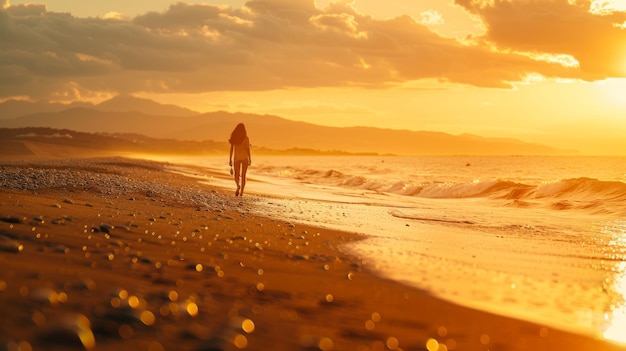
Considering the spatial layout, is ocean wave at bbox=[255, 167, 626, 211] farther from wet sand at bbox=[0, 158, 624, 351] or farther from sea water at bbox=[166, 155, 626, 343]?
wet sand at bbox=[0, 158, 624, 351]

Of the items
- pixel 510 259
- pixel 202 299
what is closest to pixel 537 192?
pixel 510 259

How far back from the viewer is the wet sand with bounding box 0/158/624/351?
3416mm

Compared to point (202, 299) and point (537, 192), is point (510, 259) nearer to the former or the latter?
point (202, 299)

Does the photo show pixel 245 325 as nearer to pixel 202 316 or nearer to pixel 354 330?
pixel 202 316

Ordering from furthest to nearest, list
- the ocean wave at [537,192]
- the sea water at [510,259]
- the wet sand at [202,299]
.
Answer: the ocean wave at [537,192] → the sea water at [510,259] → the wet sand at [202,299]

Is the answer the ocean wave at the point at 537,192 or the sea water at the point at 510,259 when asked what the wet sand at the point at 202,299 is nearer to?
the sea water at the point at 510,259

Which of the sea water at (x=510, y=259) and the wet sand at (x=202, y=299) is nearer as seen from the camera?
the wet sand at (x=202, y=299)

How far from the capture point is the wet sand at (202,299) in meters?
3.42

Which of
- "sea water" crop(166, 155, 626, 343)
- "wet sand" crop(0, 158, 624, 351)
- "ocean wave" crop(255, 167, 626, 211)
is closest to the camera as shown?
"wet sand" crop(0, 158, 624, 351)

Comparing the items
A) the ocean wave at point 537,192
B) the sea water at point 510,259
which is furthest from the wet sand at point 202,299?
the ocean wave at point 537,192

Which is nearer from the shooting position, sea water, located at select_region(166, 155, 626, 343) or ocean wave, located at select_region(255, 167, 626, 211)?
sea water, located at select_region(166, 155, 626, 343)

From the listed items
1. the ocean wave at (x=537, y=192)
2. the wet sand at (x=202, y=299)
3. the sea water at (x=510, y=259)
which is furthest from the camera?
the ocean wave at (x=537, y=192)

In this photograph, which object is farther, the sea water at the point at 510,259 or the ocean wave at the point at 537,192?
the ocean wave at the point at 537,192

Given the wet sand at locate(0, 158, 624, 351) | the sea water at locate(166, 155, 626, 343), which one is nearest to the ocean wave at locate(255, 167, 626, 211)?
the sea water at locate(166, 155, 626, 343)
